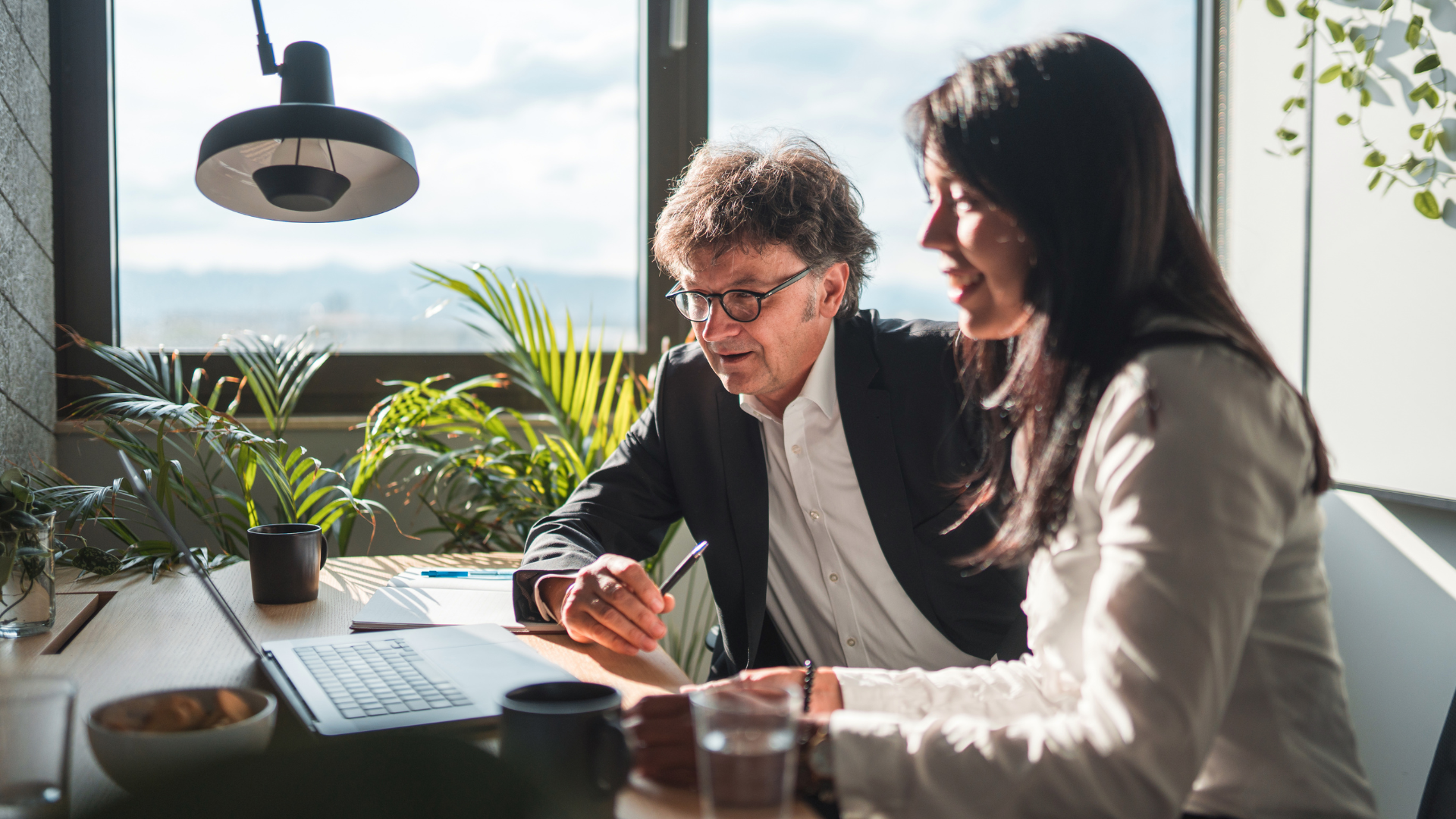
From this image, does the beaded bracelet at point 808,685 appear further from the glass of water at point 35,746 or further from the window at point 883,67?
the window at point 883,67

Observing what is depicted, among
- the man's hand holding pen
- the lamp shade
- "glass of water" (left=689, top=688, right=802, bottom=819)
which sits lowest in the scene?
the man's hand holding pen

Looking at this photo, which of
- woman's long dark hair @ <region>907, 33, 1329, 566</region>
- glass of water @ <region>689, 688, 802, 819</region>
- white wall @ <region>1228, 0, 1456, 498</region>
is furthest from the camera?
white wall @ <region>1228, 0, 1456, 498</region>

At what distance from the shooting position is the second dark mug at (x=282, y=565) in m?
1.30

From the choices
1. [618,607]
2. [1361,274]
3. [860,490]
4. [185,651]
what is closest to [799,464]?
[860,490]

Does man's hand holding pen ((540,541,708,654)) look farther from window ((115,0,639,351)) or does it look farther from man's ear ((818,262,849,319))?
window ((115,0,639,351))

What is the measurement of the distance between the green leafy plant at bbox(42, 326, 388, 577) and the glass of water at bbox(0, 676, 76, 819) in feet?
3.35

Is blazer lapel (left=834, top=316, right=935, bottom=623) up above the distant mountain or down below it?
below

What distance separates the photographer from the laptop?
32.0 inches

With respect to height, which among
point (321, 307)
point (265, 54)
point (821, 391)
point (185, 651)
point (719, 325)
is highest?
point (265, 54)

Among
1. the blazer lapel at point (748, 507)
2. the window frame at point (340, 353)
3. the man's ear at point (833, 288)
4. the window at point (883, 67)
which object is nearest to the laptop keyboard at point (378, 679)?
the blazer lapel at point (748, 507)

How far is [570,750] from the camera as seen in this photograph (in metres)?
0.63

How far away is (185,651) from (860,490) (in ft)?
3.08

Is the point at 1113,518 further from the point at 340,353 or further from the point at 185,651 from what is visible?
the point at 340,353

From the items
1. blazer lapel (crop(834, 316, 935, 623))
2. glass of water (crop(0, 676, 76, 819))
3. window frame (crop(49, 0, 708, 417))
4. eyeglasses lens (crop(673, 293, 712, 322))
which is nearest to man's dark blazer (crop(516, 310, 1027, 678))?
blazer lapel (crop(834, 316, 935, 623))
